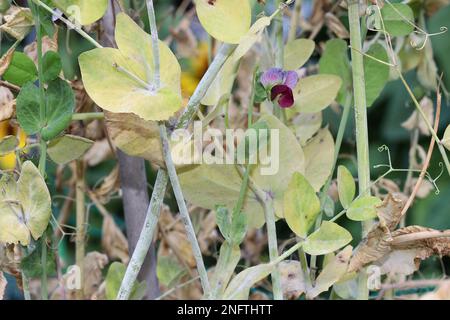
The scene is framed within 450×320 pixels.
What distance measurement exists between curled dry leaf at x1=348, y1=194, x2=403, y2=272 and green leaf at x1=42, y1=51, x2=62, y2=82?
0.58 feet

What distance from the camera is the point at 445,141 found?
1.22 ft

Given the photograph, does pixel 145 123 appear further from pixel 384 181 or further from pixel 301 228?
pixel 384 181

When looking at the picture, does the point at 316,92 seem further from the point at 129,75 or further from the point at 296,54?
the point at 129,75

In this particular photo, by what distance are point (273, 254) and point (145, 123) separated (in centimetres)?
9

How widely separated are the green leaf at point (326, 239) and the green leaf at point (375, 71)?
4.7 inches

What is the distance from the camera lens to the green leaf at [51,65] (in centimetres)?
38

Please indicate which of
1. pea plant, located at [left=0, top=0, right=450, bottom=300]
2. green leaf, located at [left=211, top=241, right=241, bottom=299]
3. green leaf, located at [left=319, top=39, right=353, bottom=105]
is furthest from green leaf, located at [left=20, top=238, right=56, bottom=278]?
green leaf, located at [left=319, top=39, right=353, bottom=105]

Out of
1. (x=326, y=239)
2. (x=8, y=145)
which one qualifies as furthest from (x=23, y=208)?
(x=326, y=239)

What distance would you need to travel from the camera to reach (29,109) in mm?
375

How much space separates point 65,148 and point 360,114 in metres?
0.17

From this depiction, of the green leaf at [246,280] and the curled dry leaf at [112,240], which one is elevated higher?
the green leaf at [246,280]

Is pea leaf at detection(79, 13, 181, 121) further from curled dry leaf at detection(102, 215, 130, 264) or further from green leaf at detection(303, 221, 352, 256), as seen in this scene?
curled dry leaf at detection(102, 215, 130, 264)

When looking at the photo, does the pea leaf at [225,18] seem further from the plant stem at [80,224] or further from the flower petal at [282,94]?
the plant stem at [80,224]

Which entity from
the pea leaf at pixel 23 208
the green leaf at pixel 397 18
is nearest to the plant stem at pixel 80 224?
the pea leaf at pixel 23 208
